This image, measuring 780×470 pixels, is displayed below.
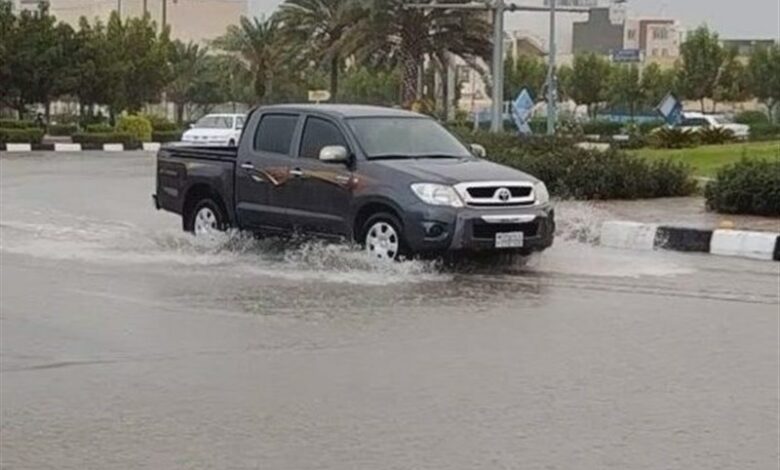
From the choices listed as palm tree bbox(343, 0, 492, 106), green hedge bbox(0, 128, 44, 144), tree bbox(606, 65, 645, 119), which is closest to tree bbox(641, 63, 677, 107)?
tree bbox(606, 65, 645, 119)

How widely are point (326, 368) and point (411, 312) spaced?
2.44 m

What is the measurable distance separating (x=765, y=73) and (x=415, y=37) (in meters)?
29.6

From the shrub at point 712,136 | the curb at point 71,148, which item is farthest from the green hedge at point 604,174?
the curb at point 71,148

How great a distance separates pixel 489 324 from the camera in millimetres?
10602

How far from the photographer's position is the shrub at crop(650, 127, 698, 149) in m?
37.8

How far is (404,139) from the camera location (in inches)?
592

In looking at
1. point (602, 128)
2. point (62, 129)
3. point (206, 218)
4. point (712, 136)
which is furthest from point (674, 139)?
point (62, 129)

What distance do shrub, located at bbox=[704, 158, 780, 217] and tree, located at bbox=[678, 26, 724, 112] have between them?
53.8 m

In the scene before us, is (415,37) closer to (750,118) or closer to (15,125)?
(15,125)

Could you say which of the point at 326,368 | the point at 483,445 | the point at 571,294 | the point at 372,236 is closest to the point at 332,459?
the point at 483,445

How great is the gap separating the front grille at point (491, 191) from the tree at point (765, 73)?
194ft

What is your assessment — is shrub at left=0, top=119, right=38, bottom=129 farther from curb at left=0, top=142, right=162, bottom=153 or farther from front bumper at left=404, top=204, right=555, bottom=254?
front bumper at left=404, top=204, right=555, bottom=254

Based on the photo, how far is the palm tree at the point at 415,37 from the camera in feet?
153

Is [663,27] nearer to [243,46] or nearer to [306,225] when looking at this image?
[243,46]
